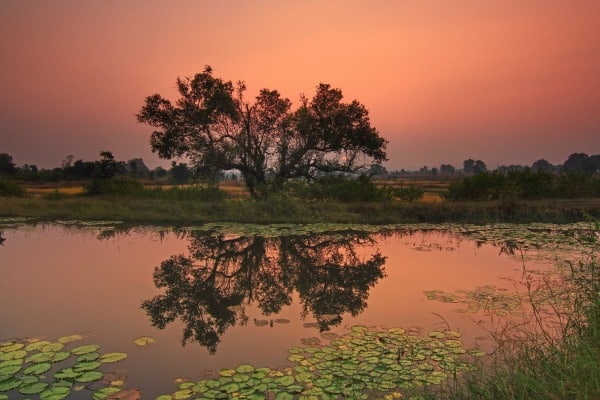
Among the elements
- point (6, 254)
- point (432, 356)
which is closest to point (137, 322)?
point (432, 356)

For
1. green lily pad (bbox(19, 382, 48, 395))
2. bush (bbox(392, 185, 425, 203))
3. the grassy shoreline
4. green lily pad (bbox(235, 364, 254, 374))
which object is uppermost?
bush (bbox(392, 185, 425, 203))

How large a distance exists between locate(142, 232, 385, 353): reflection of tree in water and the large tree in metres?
10.7

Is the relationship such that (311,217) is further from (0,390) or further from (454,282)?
(0,390)

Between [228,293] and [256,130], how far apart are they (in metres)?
16.9

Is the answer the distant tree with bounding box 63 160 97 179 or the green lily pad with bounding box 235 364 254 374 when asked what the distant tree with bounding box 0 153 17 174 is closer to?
the distant tree with bounding box 63 160 97 179

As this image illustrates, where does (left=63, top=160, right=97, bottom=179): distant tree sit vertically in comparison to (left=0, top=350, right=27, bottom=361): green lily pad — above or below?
above

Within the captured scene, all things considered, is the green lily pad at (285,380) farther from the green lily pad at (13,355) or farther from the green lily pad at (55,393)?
the green lily pad at (13,355)

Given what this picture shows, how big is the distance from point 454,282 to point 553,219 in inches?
480

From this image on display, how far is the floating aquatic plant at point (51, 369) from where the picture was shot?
4.35 m

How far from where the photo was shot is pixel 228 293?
27.2ft

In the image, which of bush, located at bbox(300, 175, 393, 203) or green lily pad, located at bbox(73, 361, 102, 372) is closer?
green lily pad, located at bbox(73, 361, 102, 372)

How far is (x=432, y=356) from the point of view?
5301mm

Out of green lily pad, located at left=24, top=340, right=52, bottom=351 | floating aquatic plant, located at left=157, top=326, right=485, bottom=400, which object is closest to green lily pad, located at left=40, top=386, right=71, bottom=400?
floating aquatic plant, located at left=157, top=326, right=485, bottom=400

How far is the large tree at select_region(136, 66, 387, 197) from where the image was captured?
2338 centimetres
